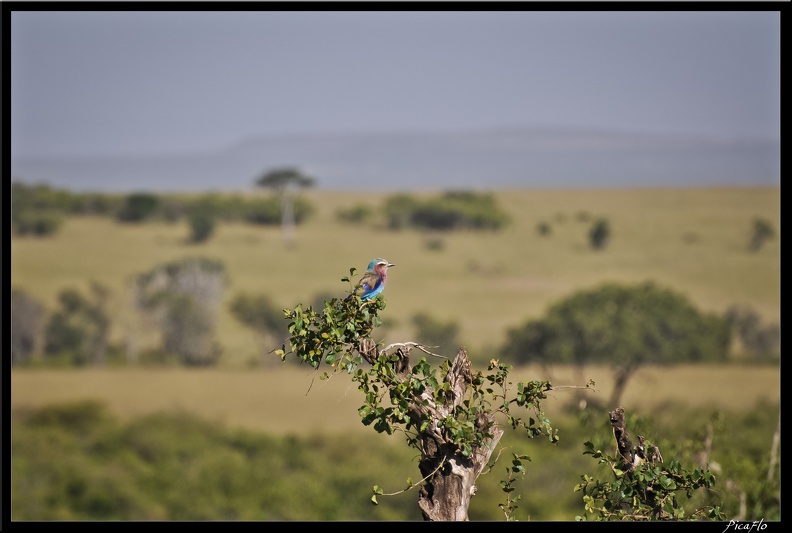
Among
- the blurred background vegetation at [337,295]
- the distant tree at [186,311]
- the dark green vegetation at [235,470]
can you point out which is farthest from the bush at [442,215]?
→ the dark green vegetation at [235,470]

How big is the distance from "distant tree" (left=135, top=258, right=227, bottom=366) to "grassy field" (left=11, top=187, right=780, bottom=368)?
3.21ft

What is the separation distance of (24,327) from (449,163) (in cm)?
9870

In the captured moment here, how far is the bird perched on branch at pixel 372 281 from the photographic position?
7.90 metres

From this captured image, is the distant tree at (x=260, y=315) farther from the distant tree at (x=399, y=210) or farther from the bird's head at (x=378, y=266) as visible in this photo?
the bird's head at (x=378, y=266)

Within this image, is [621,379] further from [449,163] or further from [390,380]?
[449,163]

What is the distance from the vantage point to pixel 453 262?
83062 mm

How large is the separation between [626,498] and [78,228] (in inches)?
3385

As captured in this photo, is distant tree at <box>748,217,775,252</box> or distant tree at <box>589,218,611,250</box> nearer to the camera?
distant tree at <box>748,217,775,252</box>

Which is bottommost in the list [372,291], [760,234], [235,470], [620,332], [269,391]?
[235,470]

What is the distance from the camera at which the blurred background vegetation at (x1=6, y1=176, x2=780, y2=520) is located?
4331cm

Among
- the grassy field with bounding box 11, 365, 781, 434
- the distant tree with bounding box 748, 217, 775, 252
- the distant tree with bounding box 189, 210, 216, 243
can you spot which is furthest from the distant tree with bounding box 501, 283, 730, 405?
the distant tree with bounding box 189, 210, 216, 243

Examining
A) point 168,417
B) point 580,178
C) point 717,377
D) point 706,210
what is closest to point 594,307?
point 717,377

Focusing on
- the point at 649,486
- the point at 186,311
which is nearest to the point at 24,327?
the point at 186,311

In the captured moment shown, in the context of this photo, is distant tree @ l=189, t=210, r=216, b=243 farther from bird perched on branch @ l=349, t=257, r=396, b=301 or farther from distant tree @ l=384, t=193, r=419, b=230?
bird perched on branch @ l=349, t=257, r=396, b=301
